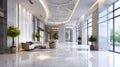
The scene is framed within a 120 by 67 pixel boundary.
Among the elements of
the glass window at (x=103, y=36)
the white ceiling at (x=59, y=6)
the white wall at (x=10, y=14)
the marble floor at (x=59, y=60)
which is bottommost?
the marble floor at (x=59, y=60)

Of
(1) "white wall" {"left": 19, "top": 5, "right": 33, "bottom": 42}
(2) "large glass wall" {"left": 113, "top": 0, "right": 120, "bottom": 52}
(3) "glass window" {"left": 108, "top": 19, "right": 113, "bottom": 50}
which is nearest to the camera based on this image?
(2) "large glass wall" {"left": 113, "top": 0, "right": 120, "bottom": 52}

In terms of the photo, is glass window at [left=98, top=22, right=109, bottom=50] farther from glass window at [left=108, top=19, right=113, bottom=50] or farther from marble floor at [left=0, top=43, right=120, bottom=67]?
marble floor at [left=0, top=43, right=120, bottom=67]

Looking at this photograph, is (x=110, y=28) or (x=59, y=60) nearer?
(x=59, y=60)

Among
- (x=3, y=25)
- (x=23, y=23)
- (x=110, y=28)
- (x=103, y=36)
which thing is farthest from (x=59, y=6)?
(x=3, y=25)

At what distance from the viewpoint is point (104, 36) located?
1464 centimetres

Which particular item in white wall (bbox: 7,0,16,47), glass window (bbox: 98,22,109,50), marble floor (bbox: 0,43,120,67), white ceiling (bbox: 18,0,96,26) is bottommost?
marble floor (bbox: 0,43,120,67)

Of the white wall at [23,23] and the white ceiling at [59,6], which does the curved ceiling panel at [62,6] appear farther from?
the white wall at [23,23]

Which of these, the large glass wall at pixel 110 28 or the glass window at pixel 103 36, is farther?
the glass window at pixel 103 36

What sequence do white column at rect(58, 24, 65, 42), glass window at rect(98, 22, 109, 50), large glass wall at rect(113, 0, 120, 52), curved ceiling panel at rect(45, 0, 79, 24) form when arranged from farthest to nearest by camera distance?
white column at rect(58, 24, 65, 42) < glass window at rect(98, 22, 109, 50) < curved ceiling panel at rect(45, 0, 79, 24) < large glass wall at rect(113, 0, 120, 52)

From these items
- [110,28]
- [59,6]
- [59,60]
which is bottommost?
[59,60]

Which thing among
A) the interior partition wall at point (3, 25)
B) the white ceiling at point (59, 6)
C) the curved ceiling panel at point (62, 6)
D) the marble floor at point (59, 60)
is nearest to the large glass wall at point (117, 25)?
the white ceiling at point (59, 6)

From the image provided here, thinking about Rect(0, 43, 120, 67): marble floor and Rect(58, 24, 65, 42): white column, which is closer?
Rect(0, 43, 120, 67): marble floor

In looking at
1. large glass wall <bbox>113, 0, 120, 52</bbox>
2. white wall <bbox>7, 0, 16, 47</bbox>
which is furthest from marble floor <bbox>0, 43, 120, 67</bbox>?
large glass wall <bbox>113, 0, 120, 52</bbox>

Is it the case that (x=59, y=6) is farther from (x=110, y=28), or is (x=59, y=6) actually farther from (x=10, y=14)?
(x=10, y=14)
